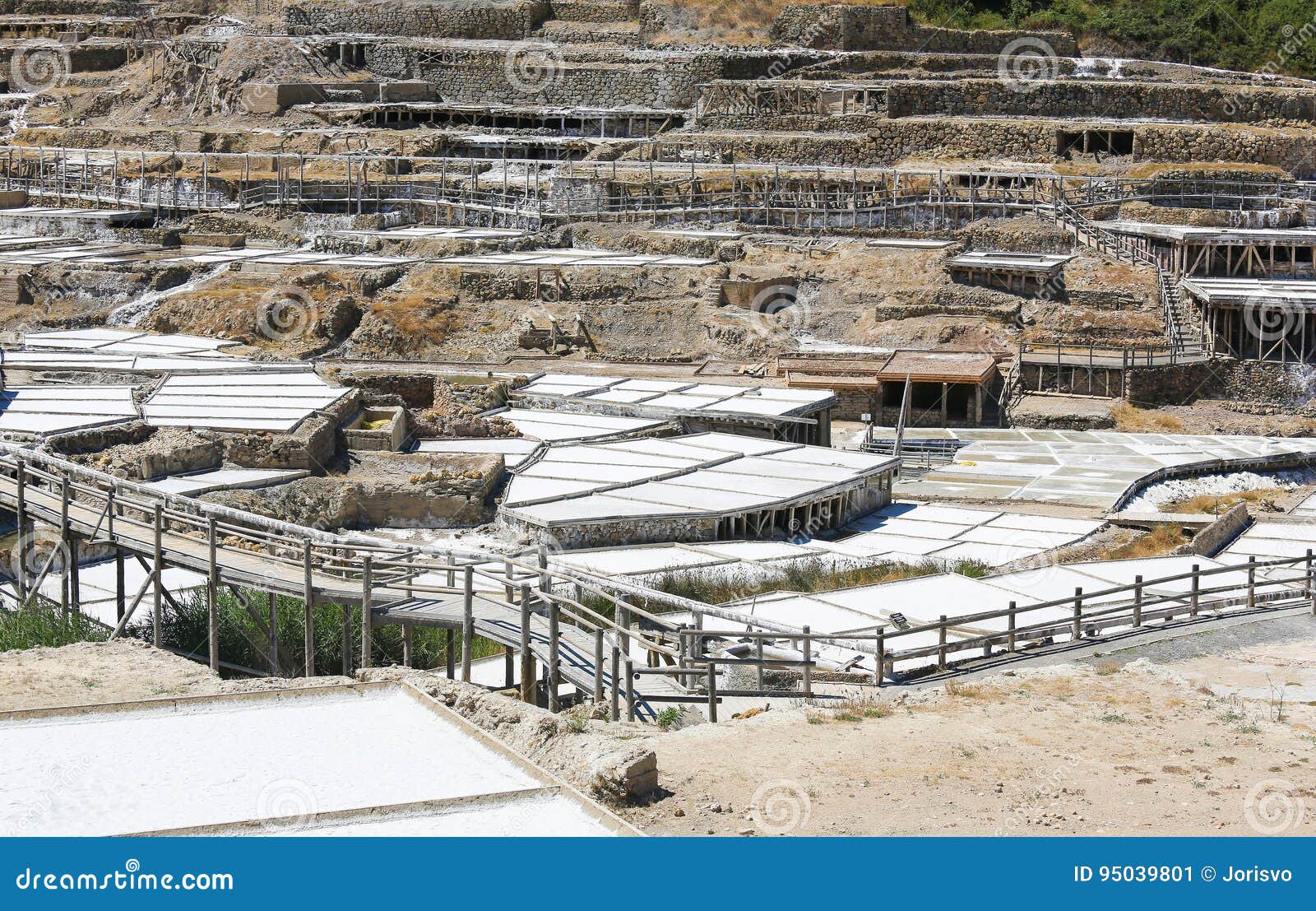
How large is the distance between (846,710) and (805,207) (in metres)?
30.9

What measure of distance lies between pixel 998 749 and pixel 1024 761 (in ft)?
1.03

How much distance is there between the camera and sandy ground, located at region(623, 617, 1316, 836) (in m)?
10.7

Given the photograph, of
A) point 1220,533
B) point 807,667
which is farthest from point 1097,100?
point 807,667

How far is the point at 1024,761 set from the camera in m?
12.0

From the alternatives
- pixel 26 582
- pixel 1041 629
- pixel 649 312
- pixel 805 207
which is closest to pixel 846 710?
pixel 1041 629

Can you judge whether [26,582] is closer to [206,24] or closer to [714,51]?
[714,51]

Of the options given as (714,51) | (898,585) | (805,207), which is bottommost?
(898,585)

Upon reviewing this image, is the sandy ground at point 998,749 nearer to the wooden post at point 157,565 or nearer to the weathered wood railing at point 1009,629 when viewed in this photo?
the weathered wood railing at point 1009,629

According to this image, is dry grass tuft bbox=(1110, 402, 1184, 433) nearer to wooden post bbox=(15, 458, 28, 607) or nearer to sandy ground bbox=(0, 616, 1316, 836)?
sandy ground bbox=(0, 616, 1316, 836)

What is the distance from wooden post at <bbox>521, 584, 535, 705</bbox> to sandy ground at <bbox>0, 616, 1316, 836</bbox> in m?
2.19

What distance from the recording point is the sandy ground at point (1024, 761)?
35.2ft

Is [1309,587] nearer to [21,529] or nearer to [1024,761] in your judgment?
[1024,761]

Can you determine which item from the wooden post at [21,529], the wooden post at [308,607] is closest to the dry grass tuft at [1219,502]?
the wooden post at [308,607]

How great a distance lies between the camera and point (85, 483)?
2114 cm
